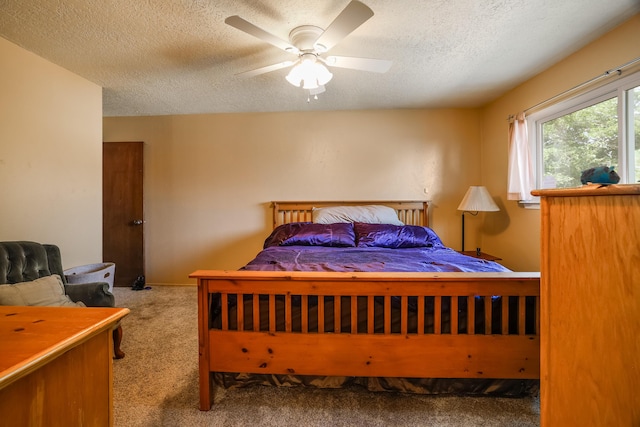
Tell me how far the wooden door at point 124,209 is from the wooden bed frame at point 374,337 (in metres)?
2.78

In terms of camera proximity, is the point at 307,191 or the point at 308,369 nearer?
the point at 308,369

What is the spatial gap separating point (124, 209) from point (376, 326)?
3636 mm

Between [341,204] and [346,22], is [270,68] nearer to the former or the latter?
[346,22]

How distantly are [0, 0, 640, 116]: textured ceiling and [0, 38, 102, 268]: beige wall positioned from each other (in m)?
0.18

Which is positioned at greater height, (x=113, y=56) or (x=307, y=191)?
(x=113, y=56)

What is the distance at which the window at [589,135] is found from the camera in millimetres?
1812

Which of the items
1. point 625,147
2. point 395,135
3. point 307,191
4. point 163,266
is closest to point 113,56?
point 307,191

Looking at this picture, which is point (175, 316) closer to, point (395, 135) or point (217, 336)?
point (217, 336)

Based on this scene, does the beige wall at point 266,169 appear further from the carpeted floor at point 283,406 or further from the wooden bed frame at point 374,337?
the wooden bed frame at point 374,337

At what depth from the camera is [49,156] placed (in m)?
2.25

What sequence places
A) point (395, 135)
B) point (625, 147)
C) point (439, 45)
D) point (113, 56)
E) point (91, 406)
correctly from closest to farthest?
point (91, 406) < point (625, 147) < point (439, 45) < point (113, 56) < point (395, 135)

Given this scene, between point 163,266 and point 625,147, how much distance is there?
4697 mm

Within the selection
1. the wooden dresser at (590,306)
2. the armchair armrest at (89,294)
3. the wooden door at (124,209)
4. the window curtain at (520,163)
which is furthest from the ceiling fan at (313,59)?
the wooden door at (124,209)

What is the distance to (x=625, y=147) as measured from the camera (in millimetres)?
1822
